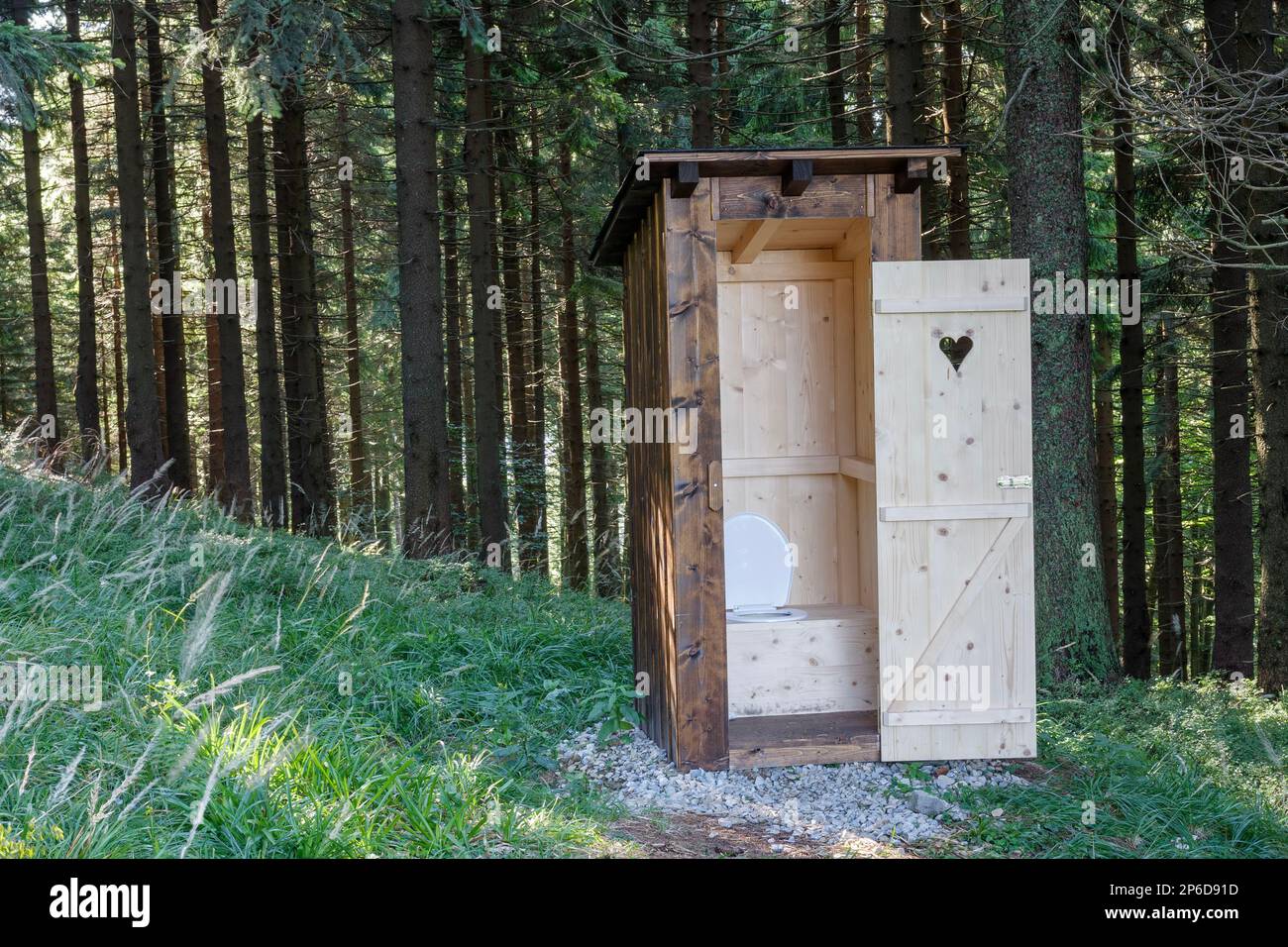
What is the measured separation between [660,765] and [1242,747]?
3.09 m

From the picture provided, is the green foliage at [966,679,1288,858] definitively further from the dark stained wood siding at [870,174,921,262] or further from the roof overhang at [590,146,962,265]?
the roof overhang at [590,146,962,265]

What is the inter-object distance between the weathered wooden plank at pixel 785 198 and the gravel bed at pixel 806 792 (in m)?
2.77

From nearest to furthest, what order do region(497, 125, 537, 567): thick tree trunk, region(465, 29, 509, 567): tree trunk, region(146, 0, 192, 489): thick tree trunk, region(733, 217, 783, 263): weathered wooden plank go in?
region(733, 217, 783, 263): weathered wooden plank → region(465, 29, 509, 567): tree trunk → region(146, 0, 192, 489): thick tree trunk → region(497, 125, 537, 567): thick tree trunk

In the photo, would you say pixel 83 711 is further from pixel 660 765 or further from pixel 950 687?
pixel 950 687

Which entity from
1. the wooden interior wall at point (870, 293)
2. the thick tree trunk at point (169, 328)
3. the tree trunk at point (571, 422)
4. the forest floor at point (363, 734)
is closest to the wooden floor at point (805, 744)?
the forest floor at point (363, 734)

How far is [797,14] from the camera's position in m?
11.8

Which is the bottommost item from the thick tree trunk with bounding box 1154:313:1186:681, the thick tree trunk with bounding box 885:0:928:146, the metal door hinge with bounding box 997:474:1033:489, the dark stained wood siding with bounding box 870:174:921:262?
the thick tree trunk with bounding box 1154:313:1186:681

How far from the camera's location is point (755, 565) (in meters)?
6.18

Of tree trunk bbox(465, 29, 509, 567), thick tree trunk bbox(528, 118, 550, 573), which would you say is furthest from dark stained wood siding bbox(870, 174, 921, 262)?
thick tree trunk bbox(528, 118, 550, 573)

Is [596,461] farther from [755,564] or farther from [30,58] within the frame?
[30,58]

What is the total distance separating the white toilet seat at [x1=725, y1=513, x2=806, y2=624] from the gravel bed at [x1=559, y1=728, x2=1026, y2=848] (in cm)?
122

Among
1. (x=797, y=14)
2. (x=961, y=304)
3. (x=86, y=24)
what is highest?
(x=86, y=24)

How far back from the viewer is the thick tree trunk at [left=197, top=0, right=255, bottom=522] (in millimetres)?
11727
